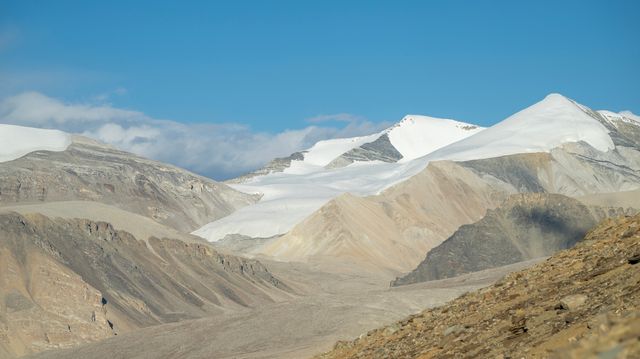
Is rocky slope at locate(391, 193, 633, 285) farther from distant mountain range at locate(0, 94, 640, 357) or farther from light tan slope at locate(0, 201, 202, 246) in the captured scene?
light tan slope at locate(0, 201, 202, 246)

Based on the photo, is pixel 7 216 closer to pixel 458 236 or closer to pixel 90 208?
pixel 90 208

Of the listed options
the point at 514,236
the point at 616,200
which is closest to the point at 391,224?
the point at 616,200

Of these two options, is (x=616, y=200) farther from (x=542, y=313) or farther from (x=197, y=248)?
(x=542, y=313)

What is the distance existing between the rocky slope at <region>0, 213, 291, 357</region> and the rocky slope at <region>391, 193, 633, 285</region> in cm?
1989

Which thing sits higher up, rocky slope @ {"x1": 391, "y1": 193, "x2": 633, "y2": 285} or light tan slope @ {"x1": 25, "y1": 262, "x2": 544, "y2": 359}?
rocky slope @ {"x1": 391, "y1": 193, "x2": 633, "y2": 285}

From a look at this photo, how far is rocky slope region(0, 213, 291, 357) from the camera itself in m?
101

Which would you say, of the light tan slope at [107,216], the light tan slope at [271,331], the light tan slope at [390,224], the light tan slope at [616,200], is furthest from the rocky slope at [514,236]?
the light tan slope at [271,331]

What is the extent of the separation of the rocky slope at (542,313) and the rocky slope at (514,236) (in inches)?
4243

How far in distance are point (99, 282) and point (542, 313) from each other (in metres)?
103

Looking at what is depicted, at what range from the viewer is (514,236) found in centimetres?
14300

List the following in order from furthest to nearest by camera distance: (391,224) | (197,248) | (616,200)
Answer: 1. (391,224)
2. (616,200)
3. (197,248)

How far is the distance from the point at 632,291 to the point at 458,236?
128m

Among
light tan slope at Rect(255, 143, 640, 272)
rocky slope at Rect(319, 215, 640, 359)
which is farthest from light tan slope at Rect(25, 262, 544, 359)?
light tan slope at Rect(255, 143, 640, 272)

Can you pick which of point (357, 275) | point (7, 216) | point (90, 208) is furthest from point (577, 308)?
point (357, 275)
